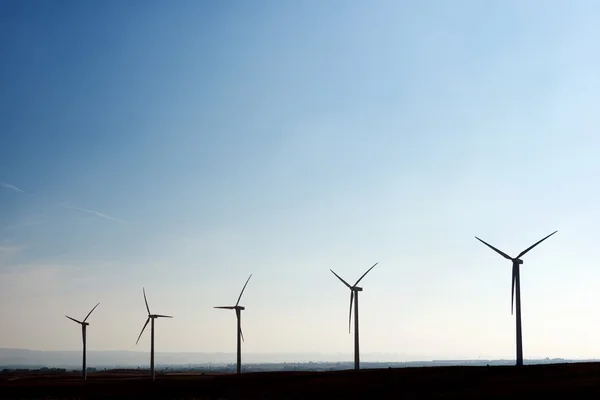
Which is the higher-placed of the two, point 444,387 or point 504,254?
point 504,254

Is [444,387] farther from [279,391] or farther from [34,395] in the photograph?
[34,395]

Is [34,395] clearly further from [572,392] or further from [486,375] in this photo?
[572,392]

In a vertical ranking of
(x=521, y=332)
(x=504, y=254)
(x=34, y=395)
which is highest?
(x=504, y=254)

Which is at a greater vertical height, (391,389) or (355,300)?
(355,300)

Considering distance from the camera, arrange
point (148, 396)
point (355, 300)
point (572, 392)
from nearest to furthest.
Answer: point (572, 392), point (148, 396), point (355, 300)

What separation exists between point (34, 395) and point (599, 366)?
7222 centimetres

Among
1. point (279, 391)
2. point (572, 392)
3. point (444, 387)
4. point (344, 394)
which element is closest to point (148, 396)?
point (279, 391)

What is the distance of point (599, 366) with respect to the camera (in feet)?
262

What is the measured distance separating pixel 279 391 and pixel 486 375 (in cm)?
2352

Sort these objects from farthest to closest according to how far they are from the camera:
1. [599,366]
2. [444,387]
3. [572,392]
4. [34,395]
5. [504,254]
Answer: [504,254], [34,395], [599,366], [444,387], [572,392]

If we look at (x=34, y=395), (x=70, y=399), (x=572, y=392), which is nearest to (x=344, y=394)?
(x=572, y=392)

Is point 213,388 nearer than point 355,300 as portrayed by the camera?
Yes

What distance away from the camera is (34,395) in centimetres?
9756

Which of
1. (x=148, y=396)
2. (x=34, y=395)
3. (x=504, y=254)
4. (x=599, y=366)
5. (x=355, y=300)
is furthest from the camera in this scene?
(x=355, y=300)
